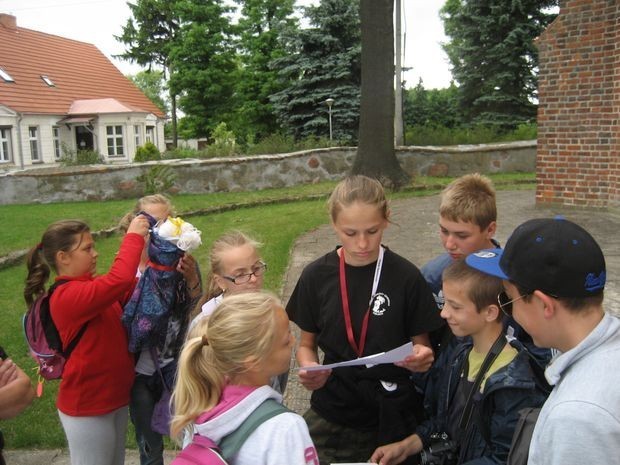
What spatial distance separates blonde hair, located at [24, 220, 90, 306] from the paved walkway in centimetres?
145

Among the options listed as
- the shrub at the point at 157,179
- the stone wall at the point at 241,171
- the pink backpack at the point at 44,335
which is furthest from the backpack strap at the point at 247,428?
the stone wall at the point at 241,171

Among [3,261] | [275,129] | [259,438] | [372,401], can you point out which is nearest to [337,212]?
[372,401]

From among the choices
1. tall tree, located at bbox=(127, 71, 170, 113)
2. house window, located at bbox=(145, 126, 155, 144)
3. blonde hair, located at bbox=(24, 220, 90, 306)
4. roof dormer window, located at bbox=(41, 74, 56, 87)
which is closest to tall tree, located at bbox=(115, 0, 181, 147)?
A: house window, located at bbox=(145, 126, 155, 144)

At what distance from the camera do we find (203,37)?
3438 centimetres

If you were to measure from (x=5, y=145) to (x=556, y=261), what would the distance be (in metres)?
30.8

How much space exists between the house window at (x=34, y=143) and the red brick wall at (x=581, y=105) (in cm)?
2656

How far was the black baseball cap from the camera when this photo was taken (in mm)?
1504

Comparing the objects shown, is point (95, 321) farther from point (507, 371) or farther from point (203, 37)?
point (203, 37)

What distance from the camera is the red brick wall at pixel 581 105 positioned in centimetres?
903

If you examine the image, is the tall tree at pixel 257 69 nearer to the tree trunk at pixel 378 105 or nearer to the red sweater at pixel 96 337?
the tree trunk at pixel 378 105

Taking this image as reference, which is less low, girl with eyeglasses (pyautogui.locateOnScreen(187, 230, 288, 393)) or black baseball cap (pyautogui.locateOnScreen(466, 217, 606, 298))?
black baseball cap (pyautogui.locateOnScreen(466, 217, 606, 298))

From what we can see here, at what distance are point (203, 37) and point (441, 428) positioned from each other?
34.8 m

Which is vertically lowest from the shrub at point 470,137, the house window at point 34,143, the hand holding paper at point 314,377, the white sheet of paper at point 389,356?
the hand holding paper at point 314,377

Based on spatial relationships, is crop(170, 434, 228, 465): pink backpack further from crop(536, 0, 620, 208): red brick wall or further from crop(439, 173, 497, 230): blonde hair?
crop(536, 0, 620, 208): red brick wall
